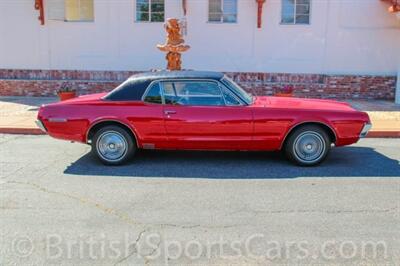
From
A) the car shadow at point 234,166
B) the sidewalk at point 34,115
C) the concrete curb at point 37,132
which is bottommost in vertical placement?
the car shadow at point 234,166

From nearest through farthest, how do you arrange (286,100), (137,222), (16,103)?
1. (137,222)
2. (286,100)
3. (16,103)

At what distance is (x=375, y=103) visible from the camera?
1200 cm

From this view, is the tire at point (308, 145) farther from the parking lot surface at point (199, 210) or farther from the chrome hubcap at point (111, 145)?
the chrome hubcap at point (111, 145)

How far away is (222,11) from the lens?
1293 centimetres

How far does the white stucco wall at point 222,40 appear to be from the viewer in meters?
12.7

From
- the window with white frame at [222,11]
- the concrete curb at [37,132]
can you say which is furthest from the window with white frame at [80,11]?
the concrete curb at [37,132]

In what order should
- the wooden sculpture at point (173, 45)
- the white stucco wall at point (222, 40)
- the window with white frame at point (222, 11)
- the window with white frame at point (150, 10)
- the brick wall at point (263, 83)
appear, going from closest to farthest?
the wooden sculpture at point (173, 45), the white stucco wall at point (222, 40), the brick wall at point (263, 83), the window with white frame at point (222, 11), the window with white frame at point (150, 10)

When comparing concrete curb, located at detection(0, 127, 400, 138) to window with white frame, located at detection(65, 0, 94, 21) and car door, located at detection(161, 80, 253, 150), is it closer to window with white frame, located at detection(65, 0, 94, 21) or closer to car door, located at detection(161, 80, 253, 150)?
car door, located at detection(161, 80, 253, 150)

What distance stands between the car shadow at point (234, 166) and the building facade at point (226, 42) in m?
6.38

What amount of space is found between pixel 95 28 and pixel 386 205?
35.8 feet

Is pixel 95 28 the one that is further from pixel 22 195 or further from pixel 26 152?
pixel 22 195

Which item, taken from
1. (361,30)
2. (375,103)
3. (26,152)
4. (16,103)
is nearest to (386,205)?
(26,152)

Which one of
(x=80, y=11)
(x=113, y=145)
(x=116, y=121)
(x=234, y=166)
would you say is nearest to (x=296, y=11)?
(x=80, y=11)

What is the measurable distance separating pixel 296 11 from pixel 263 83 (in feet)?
8.06
